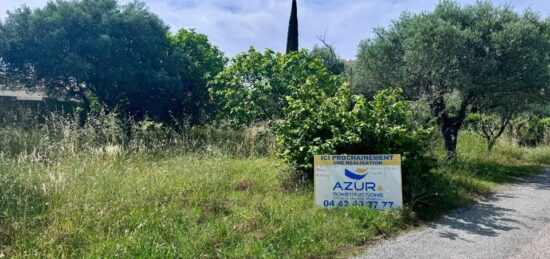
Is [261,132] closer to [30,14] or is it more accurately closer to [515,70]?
[515,70]

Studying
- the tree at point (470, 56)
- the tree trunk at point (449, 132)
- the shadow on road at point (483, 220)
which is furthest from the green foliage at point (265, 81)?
the shadow on road at point (483, 220)

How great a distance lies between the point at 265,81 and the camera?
11.8 meters

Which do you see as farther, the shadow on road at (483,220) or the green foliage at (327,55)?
the green foliage at (327,55)

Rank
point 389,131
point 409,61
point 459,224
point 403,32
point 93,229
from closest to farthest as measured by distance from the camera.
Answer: point 93,229 → point 459,224 → point 389,131 → point 409,61 → point 403,32

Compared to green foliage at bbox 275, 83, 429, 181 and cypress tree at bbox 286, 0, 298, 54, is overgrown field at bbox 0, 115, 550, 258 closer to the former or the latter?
green foliage at bbox 275, 83, 429, 181

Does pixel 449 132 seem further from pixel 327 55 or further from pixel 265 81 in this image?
pixel 327 55

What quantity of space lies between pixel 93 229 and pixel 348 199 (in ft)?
11.2

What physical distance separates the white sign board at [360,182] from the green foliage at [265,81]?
16.9 feet

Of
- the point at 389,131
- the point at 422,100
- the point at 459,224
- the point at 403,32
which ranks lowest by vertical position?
the point at 459,224

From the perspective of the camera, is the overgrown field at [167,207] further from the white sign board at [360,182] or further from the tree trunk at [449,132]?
the tree trunk at [449,132]

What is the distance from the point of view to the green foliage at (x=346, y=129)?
6.77 meters

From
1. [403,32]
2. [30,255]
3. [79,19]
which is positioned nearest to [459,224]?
[30,255]

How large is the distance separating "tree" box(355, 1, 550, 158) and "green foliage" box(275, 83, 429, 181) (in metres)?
3.43

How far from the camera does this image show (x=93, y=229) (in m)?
4.56
